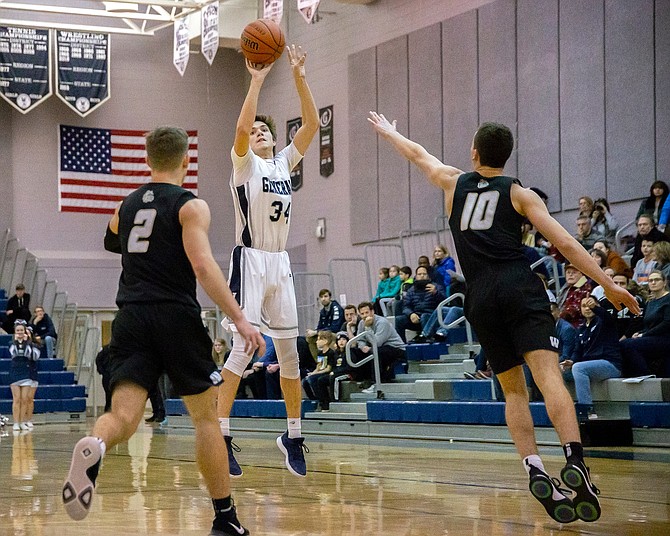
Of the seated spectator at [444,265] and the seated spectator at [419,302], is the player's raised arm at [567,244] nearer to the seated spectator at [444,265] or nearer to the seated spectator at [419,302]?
the seated spectator at [419,302]

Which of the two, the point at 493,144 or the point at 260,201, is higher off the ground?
the point at 493,144

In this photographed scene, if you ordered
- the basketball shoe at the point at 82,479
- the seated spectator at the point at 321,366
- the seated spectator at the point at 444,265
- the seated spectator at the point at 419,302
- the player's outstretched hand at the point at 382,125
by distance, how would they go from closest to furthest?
the basketball shoe at the point at 82,479
the player's outstretched hand at the point at 382,125
the seated spectator at the point at 321,366
the seated spectator at the point at 419,302
the seated spectator at the point at 444,265

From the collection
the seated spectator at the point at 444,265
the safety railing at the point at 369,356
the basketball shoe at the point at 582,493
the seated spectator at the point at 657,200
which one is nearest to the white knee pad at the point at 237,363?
the basketball shoe at the point at 582,493

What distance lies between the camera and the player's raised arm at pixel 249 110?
228 inches

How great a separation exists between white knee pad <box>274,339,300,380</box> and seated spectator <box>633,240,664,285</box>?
5.72 metres

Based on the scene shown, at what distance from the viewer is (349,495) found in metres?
5.71

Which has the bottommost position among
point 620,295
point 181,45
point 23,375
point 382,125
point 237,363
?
point 23,375

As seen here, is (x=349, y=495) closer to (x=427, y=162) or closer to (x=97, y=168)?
(x=427, y=162)

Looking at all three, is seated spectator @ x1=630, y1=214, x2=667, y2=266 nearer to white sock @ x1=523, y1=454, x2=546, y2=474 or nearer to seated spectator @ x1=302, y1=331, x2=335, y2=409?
seated spectator @ x1=302, y1=331, x2=335, y2=409

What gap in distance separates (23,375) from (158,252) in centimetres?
1495

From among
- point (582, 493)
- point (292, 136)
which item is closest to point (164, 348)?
point (582, 493)

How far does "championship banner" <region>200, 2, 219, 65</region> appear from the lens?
67.8ft

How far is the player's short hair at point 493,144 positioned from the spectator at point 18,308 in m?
16.2

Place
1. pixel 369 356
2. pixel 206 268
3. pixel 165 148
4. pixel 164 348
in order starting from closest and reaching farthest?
pixel 206 268 → pixel 164 348 → pixel 165 148 → pixel 369 356
